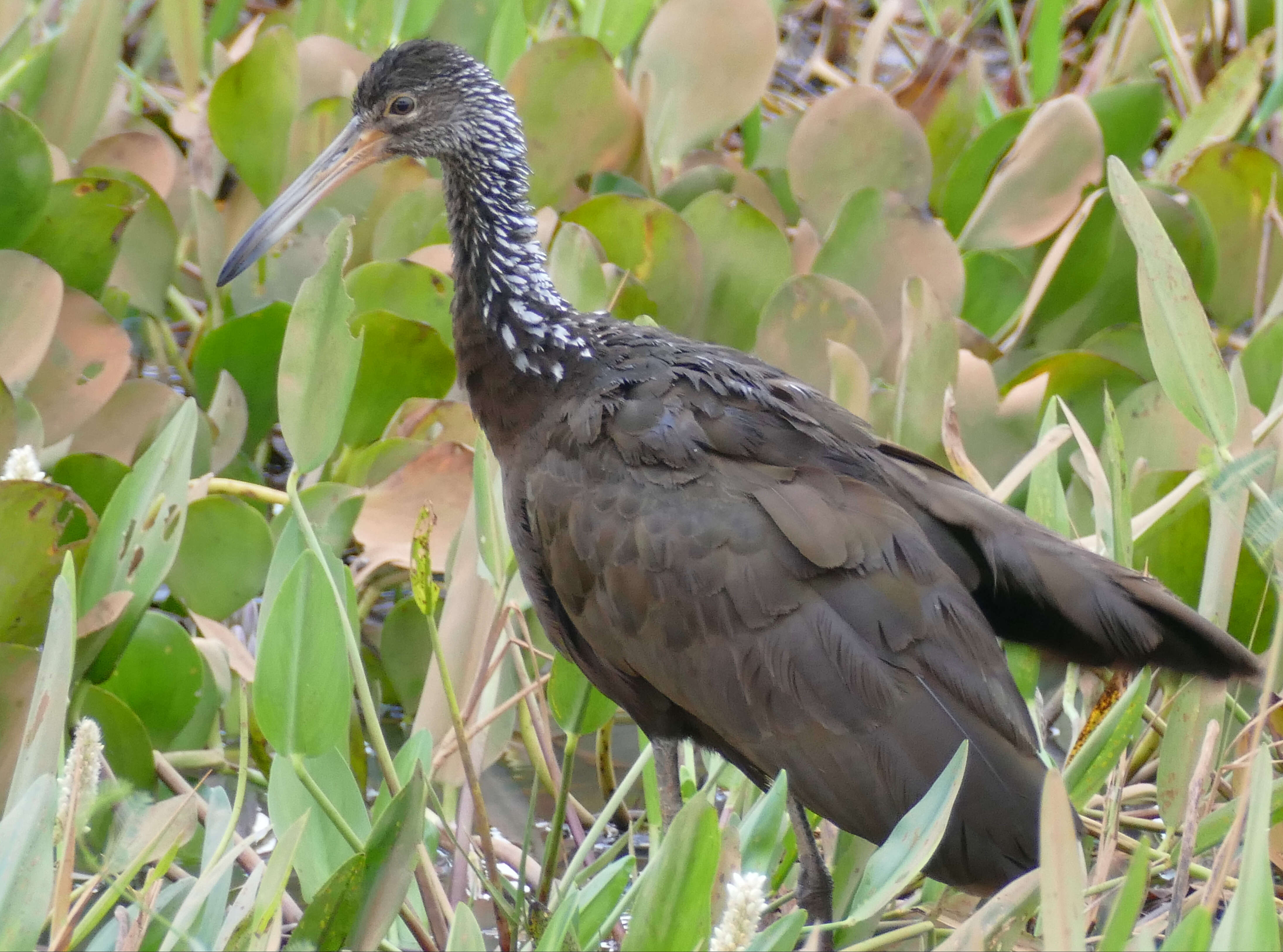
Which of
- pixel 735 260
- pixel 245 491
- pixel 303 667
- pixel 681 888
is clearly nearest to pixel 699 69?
pixel 735 260

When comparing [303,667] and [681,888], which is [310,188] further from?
[681,888]

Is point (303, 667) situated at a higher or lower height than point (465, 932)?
higher

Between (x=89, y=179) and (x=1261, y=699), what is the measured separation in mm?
3219

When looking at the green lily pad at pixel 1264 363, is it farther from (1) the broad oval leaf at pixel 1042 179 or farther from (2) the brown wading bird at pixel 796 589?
(2) the brown wading bird at pixel 796 589

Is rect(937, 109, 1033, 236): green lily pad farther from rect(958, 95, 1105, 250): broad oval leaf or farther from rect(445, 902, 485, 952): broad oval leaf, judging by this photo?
rect(445, 902, 485, 952): broad oval leaf

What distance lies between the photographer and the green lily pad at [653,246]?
15.0 ft

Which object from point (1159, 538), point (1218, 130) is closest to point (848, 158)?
point (1218, 130)

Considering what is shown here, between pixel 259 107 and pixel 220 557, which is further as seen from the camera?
pixel 259 107

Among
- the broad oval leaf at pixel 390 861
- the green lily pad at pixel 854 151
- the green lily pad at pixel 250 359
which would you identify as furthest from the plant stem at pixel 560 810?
the green lily pad at pixel 854 151

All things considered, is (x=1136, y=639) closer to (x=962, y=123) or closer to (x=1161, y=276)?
(x=1161, y=276)

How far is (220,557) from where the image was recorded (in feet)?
12.8

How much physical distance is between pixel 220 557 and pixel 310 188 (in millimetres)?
938

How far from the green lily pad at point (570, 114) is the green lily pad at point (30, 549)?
7.11 ft

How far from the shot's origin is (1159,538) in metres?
3.85
